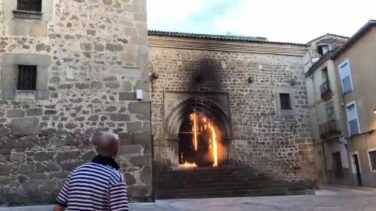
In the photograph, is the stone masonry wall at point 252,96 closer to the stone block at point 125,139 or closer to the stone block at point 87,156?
the stone block at point 125,139

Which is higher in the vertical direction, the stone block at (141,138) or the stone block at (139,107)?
the stone block at (139,107)

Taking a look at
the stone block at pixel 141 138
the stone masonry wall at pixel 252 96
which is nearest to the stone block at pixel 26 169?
the stone block at pixel 141 138

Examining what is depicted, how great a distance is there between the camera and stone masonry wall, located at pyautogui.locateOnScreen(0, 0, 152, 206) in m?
7.48

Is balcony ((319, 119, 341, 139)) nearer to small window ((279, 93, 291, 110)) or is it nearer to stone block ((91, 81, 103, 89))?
small window ((279, 93, 291, 110))

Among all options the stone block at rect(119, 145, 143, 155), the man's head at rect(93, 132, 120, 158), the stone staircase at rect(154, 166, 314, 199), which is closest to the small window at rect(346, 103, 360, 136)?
the stone staircase at rect(154, 166, 314, 199)

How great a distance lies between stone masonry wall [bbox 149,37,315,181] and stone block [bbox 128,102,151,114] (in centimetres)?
541

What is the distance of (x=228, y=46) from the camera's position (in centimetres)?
1502

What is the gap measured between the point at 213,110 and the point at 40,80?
7.91 m

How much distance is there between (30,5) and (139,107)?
328 centimetres

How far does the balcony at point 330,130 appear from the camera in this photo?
17962 millimetres

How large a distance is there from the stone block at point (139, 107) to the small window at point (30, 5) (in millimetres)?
2918

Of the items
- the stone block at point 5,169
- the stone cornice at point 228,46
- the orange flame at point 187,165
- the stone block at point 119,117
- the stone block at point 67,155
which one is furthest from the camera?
the stone cornice at point 228,46

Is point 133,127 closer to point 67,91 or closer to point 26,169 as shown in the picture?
point 67,91

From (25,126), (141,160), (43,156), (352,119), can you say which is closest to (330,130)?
(352,119)
